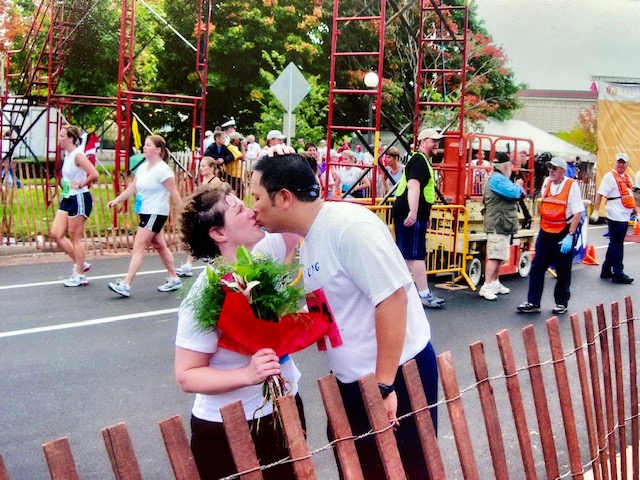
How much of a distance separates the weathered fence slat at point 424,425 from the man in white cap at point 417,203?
647cm

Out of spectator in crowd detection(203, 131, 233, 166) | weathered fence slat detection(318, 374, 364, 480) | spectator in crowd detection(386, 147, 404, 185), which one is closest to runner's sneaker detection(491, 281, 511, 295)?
spectator in crowd detection(386, 147, 404, 185)

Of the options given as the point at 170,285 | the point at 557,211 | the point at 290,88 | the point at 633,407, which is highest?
the point at 290,88

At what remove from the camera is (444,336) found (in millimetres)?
7957

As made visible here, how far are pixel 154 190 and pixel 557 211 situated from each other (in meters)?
4.72

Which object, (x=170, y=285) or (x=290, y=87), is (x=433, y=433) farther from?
(x=290, y=87)

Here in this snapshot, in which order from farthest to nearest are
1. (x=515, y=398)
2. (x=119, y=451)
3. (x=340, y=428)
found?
1. (x=515, y=398)
2. (x=340, y=428)
3. (x=119, y=451)

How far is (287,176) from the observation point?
2.83 metres

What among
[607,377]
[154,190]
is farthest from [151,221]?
[607,377]

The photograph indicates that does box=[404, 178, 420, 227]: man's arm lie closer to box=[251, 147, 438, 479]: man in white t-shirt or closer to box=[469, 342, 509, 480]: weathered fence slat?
box=[251, 147, 438, 479]: man in white t-shirt

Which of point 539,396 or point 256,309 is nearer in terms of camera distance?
point 256,309

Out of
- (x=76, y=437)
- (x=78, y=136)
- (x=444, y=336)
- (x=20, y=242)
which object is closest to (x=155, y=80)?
(x=20, y=242)

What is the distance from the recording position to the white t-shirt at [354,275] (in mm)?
2785

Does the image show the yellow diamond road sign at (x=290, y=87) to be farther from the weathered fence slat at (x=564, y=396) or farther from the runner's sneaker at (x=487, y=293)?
the weathered fence slat at (x=564, y=396)

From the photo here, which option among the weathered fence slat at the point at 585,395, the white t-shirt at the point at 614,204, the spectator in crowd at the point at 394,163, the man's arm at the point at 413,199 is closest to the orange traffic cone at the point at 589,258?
the white t-shirt at the point at 614,204
